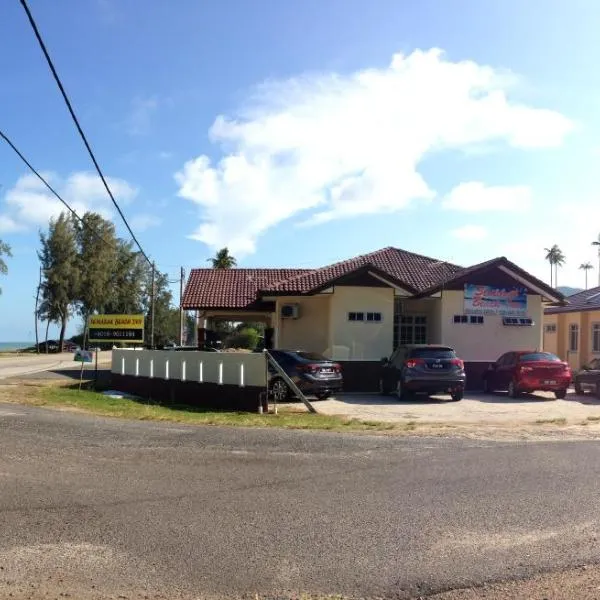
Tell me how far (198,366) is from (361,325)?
737 centimetres

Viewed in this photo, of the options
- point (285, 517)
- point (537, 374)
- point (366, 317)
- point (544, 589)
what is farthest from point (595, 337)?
point (544, 589)

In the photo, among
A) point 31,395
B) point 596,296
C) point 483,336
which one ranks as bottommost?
point 31,395

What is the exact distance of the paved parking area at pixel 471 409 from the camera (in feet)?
52.1

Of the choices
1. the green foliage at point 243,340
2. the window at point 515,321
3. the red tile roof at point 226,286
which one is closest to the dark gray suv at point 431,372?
the window at point 515,321

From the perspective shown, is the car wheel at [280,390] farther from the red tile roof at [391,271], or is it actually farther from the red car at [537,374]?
the red car at [537,374]

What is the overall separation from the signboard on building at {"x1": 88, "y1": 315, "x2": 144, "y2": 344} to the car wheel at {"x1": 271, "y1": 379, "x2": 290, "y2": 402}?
7.84 metres

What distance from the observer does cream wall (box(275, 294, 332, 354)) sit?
86.0ft

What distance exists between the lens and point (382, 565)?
5289mm

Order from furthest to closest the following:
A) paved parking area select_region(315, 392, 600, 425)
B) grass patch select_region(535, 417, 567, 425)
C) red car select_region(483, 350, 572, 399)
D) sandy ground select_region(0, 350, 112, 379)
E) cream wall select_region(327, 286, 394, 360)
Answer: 1. sandy ground select_region(0, 350, 112, 379)
2. cream wall select_region(327, 286, 394, 360)
3. red car select_region(483, 350, 572, 399)
4. paved parking area select_region(315, 392, 600, 425)
5. grass patch select_region(535, 417, 567, 425)

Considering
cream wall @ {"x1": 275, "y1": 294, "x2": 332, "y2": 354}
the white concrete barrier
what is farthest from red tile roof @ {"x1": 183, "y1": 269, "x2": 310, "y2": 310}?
the white concrete barrier

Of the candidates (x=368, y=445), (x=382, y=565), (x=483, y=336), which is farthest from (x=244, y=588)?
(x=483, y=336)

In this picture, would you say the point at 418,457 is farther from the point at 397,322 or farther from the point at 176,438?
the point at 397,322

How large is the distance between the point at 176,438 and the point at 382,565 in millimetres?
6676

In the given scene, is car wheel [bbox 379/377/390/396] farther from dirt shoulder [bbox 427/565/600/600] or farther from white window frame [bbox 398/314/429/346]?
dirt shoulder [bbox 427/565/600/600]
